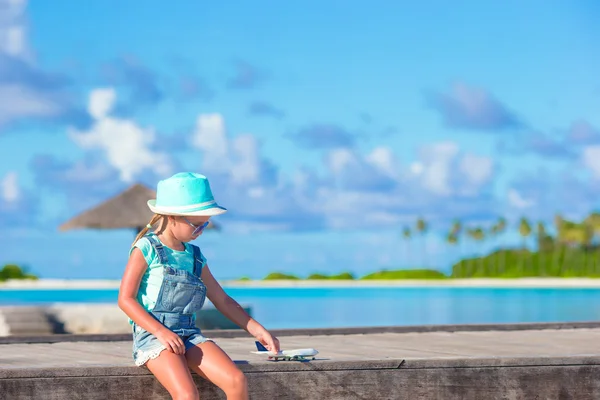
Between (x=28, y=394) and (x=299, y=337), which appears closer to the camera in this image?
(x=28, y=394)

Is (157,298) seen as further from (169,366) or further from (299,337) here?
(299,337)

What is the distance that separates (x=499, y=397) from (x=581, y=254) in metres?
119

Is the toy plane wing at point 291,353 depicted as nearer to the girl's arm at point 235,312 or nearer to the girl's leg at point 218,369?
the girl's arm at point 235,312

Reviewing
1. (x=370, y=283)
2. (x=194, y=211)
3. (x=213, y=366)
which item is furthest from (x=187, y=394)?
(x=370, y=283)

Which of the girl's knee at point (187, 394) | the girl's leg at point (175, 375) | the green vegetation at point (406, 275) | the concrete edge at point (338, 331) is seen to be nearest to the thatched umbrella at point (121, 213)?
the concrete edge at point (338, 331)

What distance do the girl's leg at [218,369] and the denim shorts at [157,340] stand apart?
0.19 ft

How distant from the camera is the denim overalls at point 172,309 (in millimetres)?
5457

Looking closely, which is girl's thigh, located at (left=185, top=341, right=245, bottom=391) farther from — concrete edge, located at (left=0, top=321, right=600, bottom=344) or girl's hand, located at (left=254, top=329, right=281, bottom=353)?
concrete edge, located at (left=0, top=321, right=600, bottom=344)

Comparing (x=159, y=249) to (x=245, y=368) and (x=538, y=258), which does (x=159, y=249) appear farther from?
(x=538, y=258)

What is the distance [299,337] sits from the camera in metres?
9.05

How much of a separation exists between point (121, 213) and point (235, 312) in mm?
11828

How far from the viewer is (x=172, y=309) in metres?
5.52

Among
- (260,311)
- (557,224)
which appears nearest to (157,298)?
(260,311)

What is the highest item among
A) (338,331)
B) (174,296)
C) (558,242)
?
(558,242)
